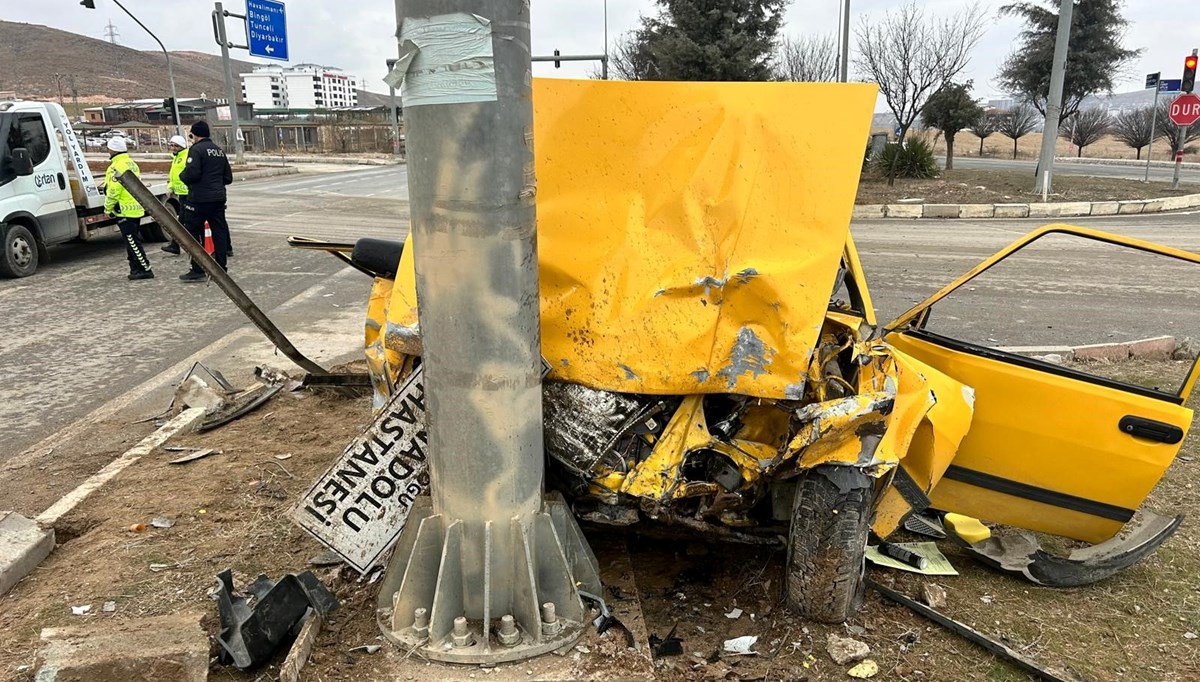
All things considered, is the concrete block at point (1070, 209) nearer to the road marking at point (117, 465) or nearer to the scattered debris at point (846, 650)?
the scattered debris at point (846, 650)

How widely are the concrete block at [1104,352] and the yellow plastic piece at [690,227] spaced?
4.89m

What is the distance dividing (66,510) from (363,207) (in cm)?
1515

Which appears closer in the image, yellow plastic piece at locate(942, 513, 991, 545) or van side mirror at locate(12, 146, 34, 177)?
yellow plastic piece at locate(942, 513, 991, 545)

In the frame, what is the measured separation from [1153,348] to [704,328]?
5829 millimetres

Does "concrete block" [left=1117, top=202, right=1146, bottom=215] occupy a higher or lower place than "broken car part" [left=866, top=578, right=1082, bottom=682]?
higher

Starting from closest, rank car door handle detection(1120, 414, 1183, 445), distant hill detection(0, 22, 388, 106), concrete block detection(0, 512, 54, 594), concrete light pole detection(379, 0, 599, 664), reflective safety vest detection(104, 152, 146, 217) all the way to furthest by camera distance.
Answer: concrete light pole detection(379, 0, 599, 664) < car door handle detection(1120, 414, 1183, 445) < concrete block detection(0, 512, 54, 594) < reflective safety vest detection(104, 152, 146, 217) < distant hill detection(0, 22, 388, 106)

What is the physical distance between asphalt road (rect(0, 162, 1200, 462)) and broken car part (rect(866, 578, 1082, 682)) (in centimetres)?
482

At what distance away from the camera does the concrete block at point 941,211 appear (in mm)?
16859

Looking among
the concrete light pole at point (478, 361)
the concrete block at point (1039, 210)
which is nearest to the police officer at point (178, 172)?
the concrete light pole at point (478, 361)

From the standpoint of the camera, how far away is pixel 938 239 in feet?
43.5

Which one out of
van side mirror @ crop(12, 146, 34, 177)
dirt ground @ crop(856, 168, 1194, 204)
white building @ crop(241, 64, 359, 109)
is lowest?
dirt ground @ crop(856, 168, 1194, 204)

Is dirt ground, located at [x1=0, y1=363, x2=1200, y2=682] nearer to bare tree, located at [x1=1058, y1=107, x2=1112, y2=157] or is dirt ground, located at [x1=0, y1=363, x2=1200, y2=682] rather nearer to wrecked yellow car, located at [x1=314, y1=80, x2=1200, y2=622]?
wrecked yellow car, located at [x1=314, y1=80, x2=1200, y2=622]

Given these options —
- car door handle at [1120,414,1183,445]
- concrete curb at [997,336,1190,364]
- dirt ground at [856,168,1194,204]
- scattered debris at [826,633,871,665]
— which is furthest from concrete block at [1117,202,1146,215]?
scattered debris at [826,633,871,665]

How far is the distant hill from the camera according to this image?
107312mm
